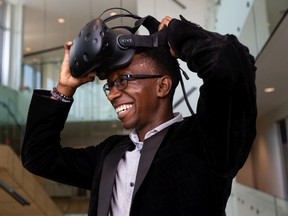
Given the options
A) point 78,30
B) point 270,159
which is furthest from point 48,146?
point 270,159

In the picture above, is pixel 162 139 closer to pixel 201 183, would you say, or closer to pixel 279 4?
pixel 201 183

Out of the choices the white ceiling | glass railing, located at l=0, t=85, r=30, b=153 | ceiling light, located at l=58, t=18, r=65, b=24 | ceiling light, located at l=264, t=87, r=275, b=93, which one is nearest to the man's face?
the white ceiling

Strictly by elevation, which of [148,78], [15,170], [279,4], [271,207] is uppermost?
[279,4]

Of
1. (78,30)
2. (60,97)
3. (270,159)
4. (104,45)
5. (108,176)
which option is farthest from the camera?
(270,159)

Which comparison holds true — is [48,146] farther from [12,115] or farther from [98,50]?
[12,115]

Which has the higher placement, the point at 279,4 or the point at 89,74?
the point at 279,4

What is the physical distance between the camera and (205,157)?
2.56ft

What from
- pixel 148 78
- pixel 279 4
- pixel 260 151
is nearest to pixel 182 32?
pixel 148 78

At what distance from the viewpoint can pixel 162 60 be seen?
0.89 meters

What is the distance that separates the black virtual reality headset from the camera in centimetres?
80

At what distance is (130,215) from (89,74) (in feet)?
1.28

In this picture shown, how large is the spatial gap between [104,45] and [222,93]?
291 mm

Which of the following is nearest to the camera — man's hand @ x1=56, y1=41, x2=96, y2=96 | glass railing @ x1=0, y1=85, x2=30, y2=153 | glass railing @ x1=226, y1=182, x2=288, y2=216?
man's hand @ x1=56, y1=41, x2=96, y2=96

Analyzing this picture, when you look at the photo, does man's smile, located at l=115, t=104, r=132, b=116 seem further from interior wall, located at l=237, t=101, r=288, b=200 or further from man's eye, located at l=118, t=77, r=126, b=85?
interior wall, located at l=237, t=101, r=288, b=200
